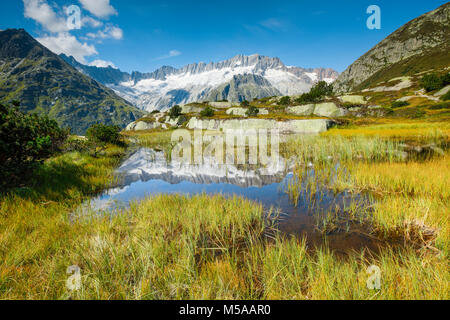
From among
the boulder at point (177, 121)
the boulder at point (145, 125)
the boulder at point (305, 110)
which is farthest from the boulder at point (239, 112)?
the boulder at point (145, 125)

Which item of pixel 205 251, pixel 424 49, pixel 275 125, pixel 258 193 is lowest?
pixel 205 251

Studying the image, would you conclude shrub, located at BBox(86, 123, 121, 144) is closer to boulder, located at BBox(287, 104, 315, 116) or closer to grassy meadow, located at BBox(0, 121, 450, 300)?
grassy meadow, located at BBox(0, 121, 450, 300)

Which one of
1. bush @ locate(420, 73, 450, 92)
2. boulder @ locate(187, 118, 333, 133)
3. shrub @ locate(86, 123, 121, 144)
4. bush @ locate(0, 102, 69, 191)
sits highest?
bush @ locate(420, 73, 450, 92)

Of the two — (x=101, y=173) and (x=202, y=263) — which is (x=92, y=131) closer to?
(x=101, y=173)

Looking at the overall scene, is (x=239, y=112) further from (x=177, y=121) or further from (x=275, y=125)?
(x=275, y=125)

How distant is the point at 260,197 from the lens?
7.22 metres

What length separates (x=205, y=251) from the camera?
395 centimetres

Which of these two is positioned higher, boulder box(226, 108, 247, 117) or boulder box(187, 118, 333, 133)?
boulder box(226, 108, 247, 117)

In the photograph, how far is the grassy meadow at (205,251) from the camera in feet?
8.59

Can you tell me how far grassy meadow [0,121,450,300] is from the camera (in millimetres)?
2617

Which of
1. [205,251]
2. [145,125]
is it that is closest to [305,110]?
[205,251]

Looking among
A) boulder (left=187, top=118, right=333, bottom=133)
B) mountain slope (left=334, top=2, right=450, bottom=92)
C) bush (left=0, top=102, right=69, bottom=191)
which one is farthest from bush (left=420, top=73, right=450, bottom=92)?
mountain slope (left=334, top=2, right=450, bottom=92)

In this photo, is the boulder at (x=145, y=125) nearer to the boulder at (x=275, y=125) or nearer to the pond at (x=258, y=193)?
the boulder at (x=275, y=125)
